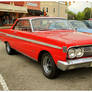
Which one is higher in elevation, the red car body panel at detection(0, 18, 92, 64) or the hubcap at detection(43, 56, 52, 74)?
the red car body panel at detection(0, 18, 92, 64)

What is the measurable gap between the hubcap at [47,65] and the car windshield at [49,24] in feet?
3.52

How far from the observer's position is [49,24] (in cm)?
456

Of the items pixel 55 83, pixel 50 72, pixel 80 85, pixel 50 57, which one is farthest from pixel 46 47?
pixel 80 85

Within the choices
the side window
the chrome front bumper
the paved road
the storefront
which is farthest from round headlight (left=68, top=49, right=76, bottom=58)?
the storefront

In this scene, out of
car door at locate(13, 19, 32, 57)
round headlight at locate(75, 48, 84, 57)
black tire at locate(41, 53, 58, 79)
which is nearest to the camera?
round headlight at locate(75, 48, 84, 57)

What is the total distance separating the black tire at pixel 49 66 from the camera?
11.3 ft

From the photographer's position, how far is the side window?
14.9 ft

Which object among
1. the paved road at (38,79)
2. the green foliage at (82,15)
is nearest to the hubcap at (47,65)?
the paved road at (38,79)

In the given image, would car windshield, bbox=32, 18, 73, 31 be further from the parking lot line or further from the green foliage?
the green foliage

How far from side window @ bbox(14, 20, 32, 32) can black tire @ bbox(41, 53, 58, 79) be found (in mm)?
1128

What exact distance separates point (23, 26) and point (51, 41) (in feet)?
6.08

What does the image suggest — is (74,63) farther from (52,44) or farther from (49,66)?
(49,66)

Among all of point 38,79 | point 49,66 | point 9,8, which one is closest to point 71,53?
point 49,66

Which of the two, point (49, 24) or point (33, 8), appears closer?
point (49, 24)
